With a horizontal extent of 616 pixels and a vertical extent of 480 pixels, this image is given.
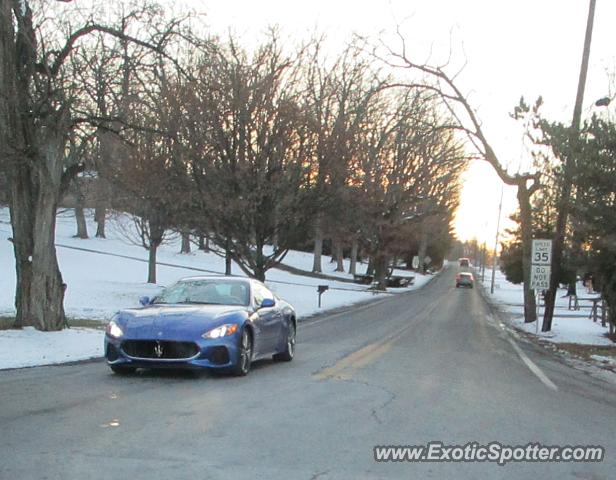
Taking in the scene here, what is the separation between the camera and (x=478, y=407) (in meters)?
8.70

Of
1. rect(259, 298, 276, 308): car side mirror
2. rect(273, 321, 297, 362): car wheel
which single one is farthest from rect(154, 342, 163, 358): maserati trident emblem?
rect(273, 321, 297, 362): car wheel

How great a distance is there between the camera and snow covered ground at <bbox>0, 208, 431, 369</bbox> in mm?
13531

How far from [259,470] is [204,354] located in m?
4.37

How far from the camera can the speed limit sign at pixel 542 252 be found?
22.5m

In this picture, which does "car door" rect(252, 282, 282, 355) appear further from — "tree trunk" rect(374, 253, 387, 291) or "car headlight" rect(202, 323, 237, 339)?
"tree trunk" rect(374, 253, 387, 291)

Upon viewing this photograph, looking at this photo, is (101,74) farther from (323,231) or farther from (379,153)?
(379,153)

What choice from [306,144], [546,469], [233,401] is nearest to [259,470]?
[546,469]

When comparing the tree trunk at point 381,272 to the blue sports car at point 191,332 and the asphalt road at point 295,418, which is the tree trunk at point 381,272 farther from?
the blue sports car at point 191,332

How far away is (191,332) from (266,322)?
6.26 ft

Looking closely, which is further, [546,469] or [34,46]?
[34,46]

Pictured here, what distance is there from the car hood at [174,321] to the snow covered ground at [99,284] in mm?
2360

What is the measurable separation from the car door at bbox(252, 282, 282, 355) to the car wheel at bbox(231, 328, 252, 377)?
422mm

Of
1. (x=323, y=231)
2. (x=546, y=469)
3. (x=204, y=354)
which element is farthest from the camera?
(x=323, y=231)

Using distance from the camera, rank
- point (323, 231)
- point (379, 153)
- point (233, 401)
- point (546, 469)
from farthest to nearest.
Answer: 1. point (379, 153)
2. point (323, 231)
3. point (233, 401)
4. point (546, 469)
